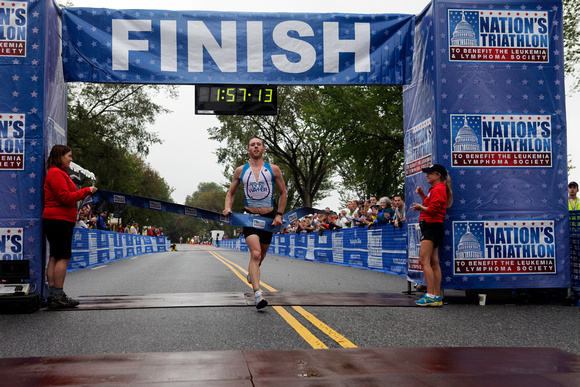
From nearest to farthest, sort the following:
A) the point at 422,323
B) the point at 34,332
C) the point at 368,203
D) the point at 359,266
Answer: the point at 34,332 < the point at 422,323 < the point at 359,266 < the point at 368,203

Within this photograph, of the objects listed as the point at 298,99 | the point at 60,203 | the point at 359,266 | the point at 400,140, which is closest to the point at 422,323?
the point at 60,203

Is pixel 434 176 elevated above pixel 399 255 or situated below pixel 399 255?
above

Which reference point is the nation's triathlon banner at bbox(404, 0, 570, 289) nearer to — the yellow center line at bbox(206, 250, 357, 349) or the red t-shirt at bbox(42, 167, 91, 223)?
the yellow center line at bbox(206, 250, 357, 349)

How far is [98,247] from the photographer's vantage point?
2058cm

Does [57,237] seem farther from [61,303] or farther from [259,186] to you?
[259,186]

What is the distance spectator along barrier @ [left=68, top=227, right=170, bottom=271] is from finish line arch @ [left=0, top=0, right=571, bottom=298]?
894 cm

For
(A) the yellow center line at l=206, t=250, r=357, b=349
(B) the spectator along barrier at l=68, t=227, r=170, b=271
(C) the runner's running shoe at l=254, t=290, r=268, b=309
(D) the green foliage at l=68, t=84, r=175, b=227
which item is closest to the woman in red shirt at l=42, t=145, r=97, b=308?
(C) the runner's running shoe at l=254, t=290, r=268, b=309

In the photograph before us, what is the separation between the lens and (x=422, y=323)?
593cm

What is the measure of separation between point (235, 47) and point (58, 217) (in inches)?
144

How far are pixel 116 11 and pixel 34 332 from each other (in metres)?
5.17

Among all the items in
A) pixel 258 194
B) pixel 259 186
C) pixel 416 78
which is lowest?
pixel 258 194

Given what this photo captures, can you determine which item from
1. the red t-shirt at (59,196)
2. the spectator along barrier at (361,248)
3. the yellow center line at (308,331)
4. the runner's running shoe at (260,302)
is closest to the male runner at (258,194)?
the runner's running shoe at (260,302)

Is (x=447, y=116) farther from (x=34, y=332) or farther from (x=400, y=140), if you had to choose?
(x=400, y=140)

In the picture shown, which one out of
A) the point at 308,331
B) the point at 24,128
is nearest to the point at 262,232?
the point at 308,331
